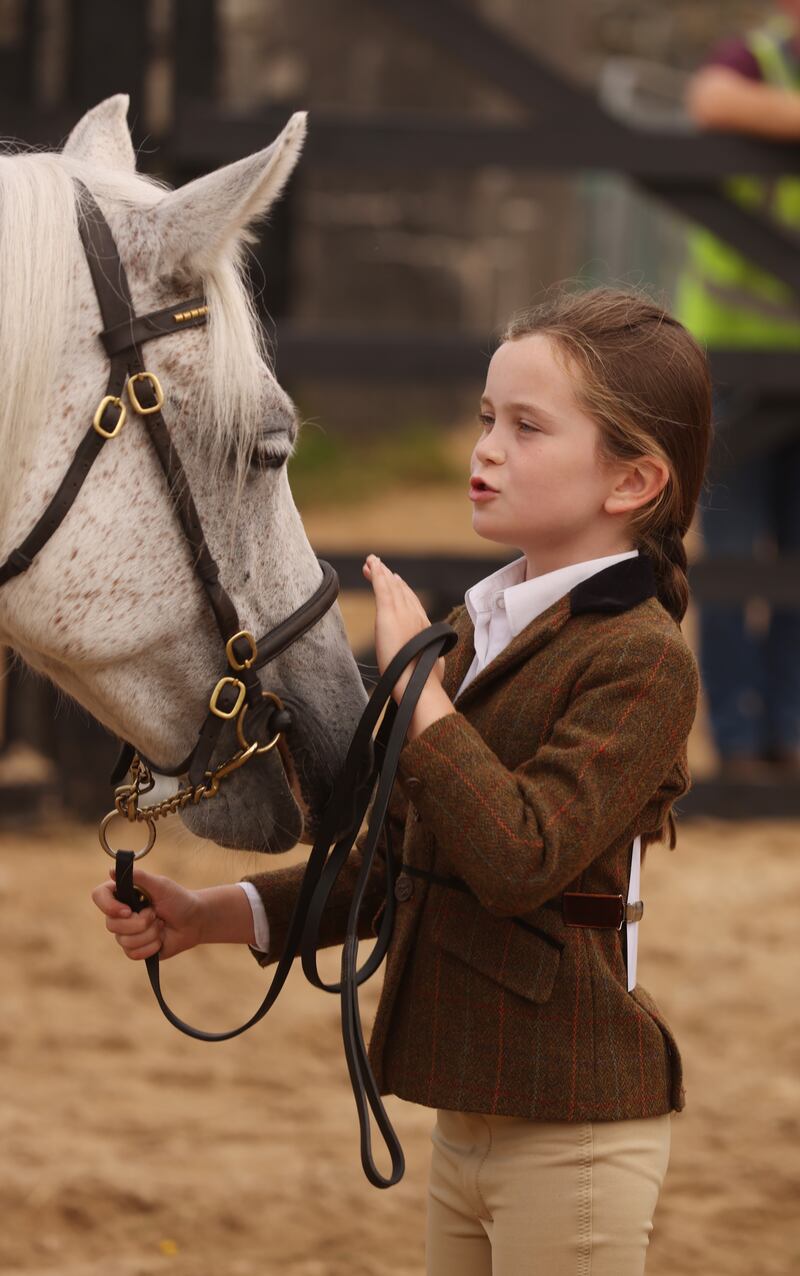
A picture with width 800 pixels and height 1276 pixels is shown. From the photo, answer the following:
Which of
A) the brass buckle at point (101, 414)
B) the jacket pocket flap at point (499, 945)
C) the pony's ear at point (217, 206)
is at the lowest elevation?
the jacket pocket flap at point (499, 945)

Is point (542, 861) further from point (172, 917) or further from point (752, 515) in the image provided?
point (752, 515)

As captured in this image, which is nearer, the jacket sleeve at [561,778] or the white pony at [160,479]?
the jacket sleeve at [561,778]

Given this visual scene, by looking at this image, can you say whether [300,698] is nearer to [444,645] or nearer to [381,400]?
[444,645]

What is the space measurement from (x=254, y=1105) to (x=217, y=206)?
2.09 metres

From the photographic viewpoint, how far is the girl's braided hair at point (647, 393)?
159 centimetres

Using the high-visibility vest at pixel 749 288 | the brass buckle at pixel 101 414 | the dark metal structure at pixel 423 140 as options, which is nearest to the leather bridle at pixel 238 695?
the brass buckle at pixel 101 414

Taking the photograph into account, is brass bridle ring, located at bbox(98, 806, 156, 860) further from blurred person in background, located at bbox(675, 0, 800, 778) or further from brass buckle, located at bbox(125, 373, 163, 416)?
blurred person in background, located at bbox(675, 0, 800, 778)

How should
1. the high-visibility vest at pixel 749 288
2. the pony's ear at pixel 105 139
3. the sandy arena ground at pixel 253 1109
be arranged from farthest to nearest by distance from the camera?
the high-visibility vest at pixel 749 288
the sandy arena ground at pixel 253 1109
the pony's ear at pixel 105 139

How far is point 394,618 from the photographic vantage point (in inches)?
62.7

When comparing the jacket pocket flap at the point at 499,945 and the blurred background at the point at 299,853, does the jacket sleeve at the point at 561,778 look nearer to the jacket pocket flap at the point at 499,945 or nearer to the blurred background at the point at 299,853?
the jacket pocket flap at the point at 499,945

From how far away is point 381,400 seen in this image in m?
11.4

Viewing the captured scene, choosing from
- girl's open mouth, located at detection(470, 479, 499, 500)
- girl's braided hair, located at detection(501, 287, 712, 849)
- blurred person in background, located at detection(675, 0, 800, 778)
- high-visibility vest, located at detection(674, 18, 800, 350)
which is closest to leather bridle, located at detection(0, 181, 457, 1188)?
girl's open mouth, located at detection(470, 479, 499, 500)

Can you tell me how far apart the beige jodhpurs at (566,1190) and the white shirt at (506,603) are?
0.70ft

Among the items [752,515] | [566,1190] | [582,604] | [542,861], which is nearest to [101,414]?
[582,604]
